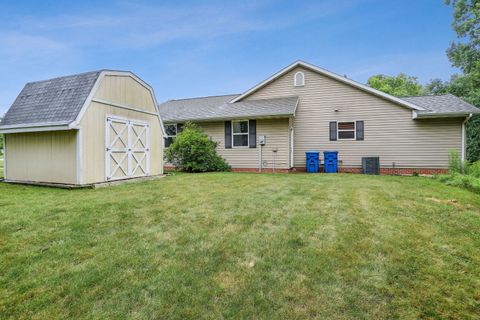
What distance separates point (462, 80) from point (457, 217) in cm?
2470

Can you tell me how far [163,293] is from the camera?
226 cm

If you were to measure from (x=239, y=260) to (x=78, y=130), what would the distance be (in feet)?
21.7

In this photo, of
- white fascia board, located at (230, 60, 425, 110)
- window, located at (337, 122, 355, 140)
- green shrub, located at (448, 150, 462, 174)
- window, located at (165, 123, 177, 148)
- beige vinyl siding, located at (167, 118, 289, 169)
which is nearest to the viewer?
green shrub, located at (448, 150, 462, 174)

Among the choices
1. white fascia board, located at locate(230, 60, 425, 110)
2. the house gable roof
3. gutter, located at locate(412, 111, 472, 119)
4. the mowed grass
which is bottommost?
the mowed grass

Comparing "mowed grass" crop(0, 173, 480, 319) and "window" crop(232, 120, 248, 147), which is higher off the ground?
"window" crop(232, 120, 248, 147)

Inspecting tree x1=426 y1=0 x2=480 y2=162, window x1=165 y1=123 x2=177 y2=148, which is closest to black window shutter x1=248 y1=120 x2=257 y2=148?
window x1=165 y1=123 x2=177 y2=148

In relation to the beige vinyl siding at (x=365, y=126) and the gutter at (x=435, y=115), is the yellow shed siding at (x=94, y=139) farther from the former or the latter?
the gutter at (x=435, y=115)

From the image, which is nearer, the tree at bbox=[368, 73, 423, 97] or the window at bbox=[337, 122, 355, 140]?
the window at bbox=[337, 122, 355, 140]

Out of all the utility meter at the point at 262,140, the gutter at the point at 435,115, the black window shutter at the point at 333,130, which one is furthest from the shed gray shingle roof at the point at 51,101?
the gutter at the point at 435,115

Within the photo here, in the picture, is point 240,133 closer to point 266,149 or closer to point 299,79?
point 266,149

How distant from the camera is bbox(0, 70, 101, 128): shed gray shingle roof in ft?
24.5

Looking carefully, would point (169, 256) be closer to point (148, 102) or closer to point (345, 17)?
point (148, 102)

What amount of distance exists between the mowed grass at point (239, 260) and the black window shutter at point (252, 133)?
302 inches

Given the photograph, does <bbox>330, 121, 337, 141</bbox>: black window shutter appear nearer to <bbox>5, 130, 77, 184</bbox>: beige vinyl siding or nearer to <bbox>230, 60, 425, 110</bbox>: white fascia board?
<bbox>230, 60, 425, 110</bbox>: white fascia board
